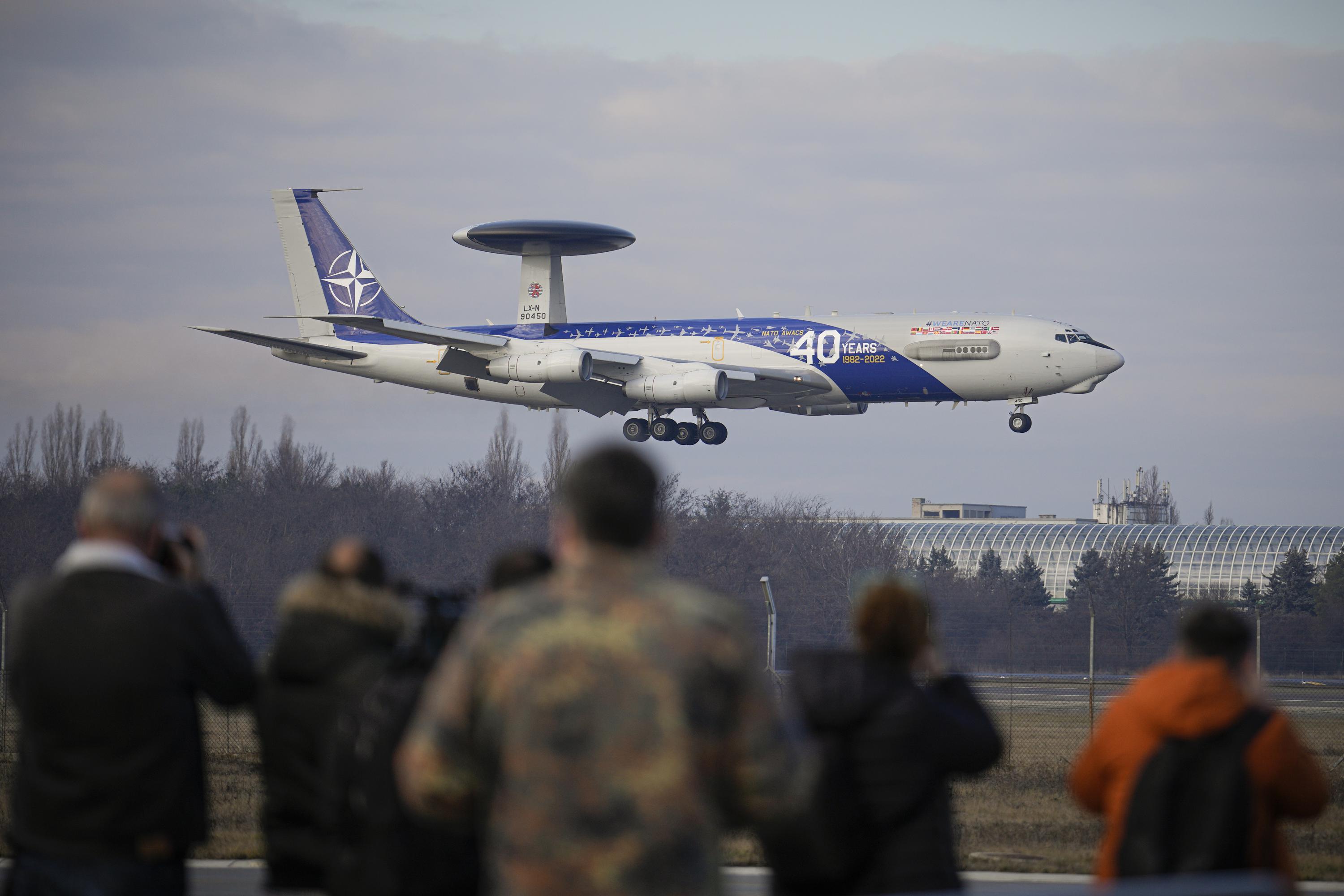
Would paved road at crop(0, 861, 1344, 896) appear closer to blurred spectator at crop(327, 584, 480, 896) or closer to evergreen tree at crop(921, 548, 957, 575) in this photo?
blurred spectator at crop(327, 584, 480, 896)

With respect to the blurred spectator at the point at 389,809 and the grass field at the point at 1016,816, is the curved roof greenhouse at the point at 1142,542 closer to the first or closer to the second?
the grass field at the point at 1016,816

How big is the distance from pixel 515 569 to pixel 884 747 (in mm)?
1418

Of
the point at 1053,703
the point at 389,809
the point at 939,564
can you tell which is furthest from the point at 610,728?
the point at 939,564

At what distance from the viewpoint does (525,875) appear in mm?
3475

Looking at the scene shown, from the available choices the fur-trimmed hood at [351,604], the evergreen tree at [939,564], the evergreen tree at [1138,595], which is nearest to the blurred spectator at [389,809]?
the fur-trimmed hood at [351,604]

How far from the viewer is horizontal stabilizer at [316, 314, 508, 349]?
41.2m

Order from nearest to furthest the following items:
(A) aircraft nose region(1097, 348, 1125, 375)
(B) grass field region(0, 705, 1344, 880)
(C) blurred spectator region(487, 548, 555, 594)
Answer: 1. (C) blurred spectator region(487, 548, 555, 594)
2. (B) grass field region(0, 705, 1344, 880)
3. (A) aircraft nose region(1097, 348, 1125, 375)

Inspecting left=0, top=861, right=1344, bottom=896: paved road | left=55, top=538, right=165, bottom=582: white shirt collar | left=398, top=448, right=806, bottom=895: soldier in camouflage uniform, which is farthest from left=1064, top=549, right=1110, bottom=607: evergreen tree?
left=398, top=448, right=806, bottom=895: soldier in camouflage uniform

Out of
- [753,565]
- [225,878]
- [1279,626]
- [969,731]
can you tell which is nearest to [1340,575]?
[753,565]

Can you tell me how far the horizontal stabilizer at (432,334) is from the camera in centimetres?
4119

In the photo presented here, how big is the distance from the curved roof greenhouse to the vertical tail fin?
52368 mm

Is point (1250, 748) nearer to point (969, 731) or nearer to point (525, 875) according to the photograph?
point (969, 731)

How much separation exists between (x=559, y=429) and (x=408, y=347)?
25.0m

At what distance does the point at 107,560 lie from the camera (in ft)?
16.8
